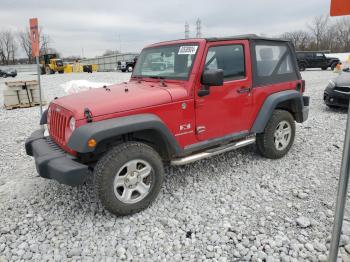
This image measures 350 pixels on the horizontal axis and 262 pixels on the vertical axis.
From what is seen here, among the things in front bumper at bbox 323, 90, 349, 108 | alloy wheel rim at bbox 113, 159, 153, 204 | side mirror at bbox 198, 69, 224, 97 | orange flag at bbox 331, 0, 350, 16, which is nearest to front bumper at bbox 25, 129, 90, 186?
alloy wheel rim at bbox 113, 159, 153, 204

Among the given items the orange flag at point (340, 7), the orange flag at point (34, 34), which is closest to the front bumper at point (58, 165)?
the orange flag at point (340, 7)

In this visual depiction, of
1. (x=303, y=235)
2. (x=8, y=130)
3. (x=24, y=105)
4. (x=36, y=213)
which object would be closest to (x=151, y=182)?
(x=36, y=213)

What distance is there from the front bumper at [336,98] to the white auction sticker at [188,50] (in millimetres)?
5639

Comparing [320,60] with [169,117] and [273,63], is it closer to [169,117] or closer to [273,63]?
[273,63]

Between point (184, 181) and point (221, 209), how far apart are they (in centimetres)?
83

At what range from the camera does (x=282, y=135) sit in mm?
4793

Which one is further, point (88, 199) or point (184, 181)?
point (184, 181)

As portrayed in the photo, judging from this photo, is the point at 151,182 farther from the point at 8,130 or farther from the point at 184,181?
the point at 8,130

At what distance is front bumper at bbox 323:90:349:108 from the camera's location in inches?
302

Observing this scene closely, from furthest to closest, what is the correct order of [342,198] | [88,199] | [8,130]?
[8,130] < [88,199] < [342,198]

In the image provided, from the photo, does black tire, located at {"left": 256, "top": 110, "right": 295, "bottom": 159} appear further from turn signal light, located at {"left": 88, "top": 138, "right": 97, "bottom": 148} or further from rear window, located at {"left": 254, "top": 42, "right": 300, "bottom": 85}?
turn signal light, located at {"left": 88, "top": 138, "right": 97, "bottom": 148}

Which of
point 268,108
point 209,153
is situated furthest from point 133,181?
point 268,108

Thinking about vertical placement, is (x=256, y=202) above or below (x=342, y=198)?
below

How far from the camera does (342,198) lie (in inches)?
78.7
